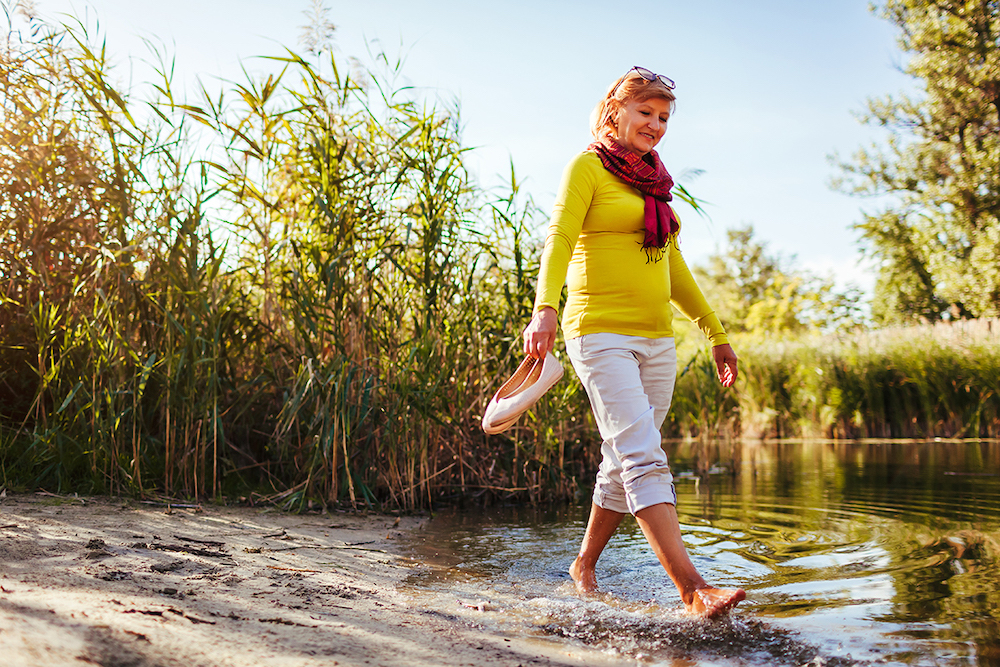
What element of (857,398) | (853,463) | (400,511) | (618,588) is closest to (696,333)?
(857,398)

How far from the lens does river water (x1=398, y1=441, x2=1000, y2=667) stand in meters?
1.84

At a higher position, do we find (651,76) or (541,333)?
(651,76)

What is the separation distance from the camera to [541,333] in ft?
7.37

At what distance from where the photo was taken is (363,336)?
13.5 feet

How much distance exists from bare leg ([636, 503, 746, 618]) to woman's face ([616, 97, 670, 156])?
1.21 metres

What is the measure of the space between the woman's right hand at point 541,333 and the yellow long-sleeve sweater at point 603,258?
0.07m

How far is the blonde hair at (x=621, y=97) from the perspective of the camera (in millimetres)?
2477

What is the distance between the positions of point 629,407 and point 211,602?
4.26 feet

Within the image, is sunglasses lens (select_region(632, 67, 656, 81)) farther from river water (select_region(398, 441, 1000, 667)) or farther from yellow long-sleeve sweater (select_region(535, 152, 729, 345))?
river water (select_region(398, 441, 1000, 667))

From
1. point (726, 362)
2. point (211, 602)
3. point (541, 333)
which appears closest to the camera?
point (211, 602)

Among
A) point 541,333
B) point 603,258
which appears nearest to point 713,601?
point 541,333

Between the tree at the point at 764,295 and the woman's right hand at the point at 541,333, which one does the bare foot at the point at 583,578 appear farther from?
the tree at the point at 764,295

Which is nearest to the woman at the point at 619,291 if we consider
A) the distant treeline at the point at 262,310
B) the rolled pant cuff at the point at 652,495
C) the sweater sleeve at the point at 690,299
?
the rolled pant cuff at the point at 652,495

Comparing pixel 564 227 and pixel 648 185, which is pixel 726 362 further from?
pixel 564 227
